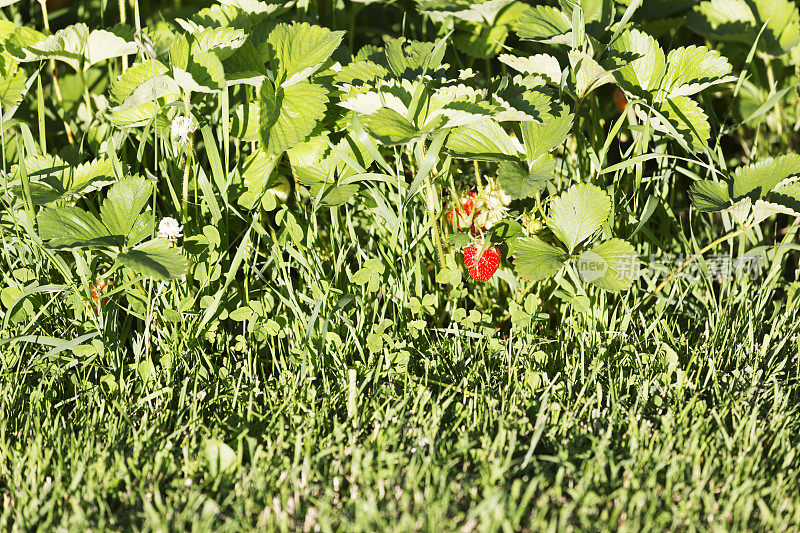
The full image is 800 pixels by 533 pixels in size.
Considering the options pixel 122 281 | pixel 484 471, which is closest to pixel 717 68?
pixel 484 471

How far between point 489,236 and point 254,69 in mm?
630

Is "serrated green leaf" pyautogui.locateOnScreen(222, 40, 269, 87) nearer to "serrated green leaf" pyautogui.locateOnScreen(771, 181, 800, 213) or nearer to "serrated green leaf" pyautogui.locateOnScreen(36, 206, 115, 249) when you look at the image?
"serrated green leaf" pyautogui.locateOnScreen(36, 206, 115, 249)

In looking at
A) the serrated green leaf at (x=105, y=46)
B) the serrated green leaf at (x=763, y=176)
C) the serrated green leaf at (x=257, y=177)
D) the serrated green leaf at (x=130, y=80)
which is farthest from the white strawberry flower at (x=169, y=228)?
the serrated green leaf at (x=763, y=176)

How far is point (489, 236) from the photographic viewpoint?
1522 mm

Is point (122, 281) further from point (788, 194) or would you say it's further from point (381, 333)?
point (788, 194)

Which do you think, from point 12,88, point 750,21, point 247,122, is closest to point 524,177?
point 247,122

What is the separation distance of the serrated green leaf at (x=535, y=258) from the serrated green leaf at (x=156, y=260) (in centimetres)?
66

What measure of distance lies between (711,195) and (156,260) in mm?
1157

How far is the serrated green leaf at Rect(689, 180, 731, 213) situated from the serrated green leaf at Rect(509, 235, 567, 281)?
301 mm

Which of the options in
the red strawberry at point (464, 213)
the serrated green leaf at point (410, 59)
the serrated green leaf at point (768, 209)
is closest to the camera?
the serrated green leaf at point (768, 209)

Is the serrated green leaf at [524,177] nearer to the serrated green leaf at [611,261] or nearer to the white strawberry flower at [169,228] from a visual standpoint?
the serrated green leaf at [611,261]

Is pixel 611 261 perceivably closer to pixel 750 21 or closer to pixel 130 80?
pixel 750 21

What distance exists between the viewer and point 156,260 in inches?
55.2

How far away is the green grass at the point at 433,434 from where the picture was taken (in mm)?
1101
